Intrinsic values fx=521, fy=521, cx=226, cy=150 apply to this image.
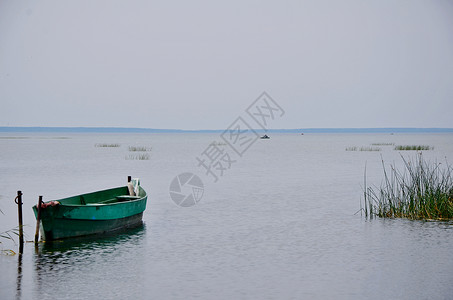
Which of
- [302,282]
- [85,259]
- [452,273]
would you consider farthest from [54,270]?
[452,273]

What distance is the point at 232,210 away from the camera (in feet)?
Answer: 74.8

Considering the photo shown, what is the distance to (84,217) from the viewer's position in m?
14.8

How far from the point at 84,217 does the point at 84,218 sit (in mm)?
34

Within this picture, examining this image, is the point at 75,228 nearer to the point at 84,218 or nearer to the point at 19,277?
the point at 84,218

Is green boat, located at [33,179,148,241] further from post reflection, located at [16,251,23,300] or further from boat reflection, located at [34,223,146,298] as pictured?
post reflection, located at [16,251,23,300]

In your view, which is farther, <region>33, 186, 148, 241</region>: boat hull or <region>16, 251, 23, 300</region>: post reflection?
<region>33, 186, 148, 241</region>: boat hull

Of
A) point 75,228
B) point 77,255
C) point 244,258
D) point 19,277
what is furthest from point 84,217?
point 244,258

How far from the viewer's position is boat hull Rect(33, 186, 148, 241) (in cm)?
1412

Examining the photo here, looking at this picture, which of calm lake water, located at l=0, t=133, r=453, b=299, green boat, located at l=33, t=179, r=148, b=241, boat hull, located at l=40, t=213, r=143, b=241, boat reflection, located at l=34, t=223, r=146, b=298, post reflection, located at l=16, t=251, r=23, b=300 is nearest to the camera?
post reflection, located at l=16, t=251, r=23, b=300

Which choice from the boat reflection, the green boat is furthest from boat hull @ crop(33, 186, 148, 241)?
the boat reflection

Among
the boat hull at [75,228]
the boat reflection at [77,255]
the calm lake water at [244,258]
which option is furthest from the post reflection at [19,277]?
the boat hull at [75,228]

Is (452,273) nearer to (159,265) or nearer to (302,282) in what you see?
(302,282)

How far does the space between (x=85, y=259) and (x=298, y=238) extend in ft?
22.0

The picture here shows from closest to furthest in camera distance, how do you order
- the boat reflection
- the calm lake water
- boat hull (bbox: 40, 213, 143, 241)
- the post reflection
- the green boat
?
the post reflection < the calm lake water < the boat reflection < the green boat < boat hull (bbox: 40, 213, 143, 241)
